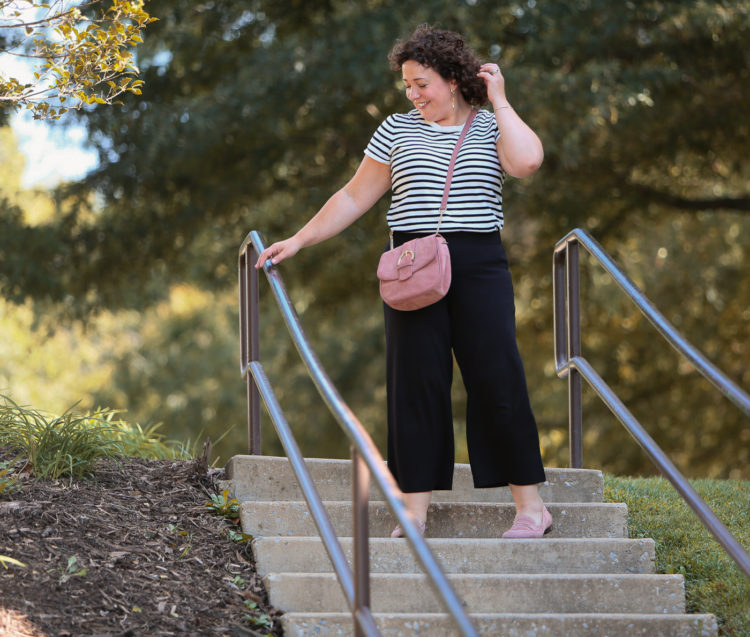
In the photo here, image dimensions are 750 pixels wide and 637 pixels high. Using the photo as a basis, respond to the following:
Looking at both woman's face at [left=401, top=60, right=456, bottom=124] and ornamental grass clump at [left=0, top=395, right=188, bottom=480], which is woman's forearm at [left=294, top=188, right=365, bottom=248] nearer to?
woman's face at [left=401, top=60, right=456, bottom=124]

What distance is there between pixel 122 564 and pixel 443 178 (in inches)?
63.9

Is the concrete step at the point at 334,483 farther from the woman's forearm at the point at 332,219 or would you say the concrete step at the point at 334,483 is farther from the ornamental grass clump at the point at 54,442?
the woman's forearm at the point at 332,219

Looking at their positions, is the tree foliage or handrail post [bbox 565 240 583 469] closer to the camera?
the tree foliage

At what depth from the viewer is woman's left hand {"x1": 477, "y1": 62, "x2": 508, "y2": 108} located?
11.6 ft

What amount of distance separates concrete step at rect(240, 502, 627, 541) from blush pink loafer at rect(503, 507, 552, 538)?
7.9 inches

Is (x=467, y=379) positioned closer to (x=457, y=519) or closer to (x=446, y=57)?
(x=457, y=519)

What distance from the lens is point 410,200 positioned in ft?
11.8

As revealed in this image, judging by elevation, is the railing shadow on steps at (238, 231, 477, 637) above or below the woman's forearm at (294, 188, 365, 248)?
below

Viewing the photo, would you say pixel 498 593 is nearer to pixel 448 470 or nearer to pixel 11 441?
pixel 448 470

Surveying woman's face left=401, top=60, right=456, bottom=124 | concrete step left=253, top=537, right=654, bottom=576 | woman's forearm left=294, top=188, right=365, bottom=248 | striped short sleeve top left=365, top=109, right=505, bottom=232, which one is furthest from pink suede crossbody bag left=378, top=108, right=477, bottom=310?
concrete step left=253, top=537, right=654, bottom=576

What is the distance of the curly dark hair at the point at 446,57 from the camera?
3574 mm

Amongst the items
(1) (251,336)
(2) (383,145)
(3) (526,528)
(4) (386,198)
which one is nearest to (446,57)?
(2) (383,145)

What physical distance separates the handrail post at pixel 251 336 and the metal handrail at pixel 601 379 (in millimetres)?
1292

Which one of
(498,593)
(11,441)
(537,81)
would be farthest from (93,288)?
(498,593)
